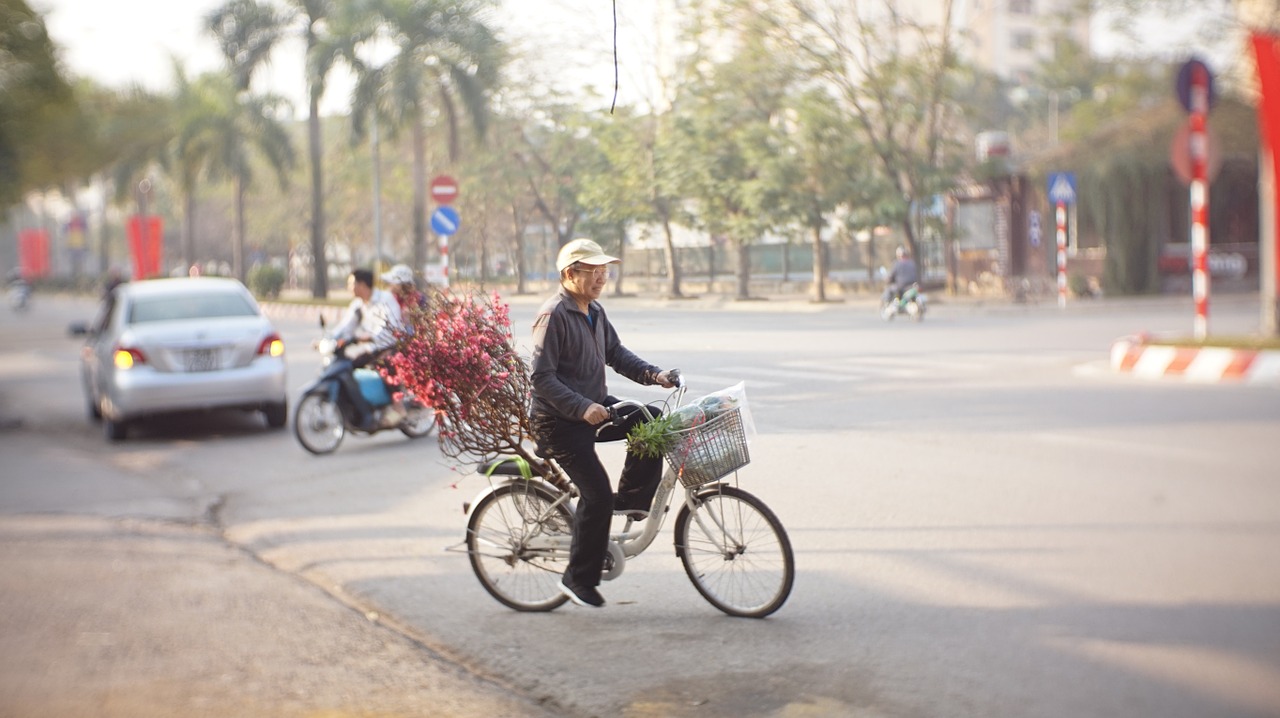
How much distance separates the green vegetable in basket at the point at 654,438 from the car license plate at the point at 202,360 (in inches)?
322

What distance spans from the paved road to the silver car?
1.54 feet

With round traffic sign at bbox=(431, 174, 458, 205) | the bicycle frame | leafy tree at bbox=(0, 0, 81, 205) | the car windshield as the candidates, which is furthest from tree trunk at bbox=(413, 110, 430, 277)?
A: leafy tree at bbox=(0, 0, 81, 205)

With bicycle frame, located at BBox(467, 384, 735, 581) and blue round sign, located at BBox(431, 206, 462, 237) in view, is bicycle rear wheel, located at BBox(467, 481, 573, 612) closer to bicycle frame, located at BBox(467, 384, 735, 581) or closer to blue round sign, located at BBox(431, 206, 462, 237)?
bicycle frame, located at BBox(467, 384, 735, 581)

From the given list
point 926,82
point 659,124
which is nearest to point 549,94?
point 659,124

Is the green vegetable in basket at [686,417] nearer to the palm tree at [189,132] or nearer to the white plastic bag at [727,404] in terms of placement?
the white plastic bag at [727,404]

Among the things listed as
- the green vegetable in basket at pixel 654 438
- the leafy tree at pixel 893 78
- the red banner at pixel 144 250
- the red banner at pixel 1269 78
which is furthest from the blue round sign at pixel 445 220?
the red banner at pixel 144 250

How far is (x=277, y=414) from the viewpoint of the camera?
12.7 meters

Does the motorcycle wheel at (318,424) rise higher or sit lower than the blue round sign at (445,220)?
lower

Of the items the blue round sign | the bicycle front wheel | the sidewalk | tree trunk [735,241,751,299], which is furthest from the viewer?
the blue round sign

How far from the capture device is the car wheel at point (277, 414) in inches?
497

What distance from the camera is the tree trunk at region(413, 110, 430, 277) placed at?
8.00m

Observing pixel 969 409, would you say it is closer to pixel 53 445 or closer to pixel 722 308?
pixel 722 308

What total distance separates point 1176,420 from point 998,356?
226 inches

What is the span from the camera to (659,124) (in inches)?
239
